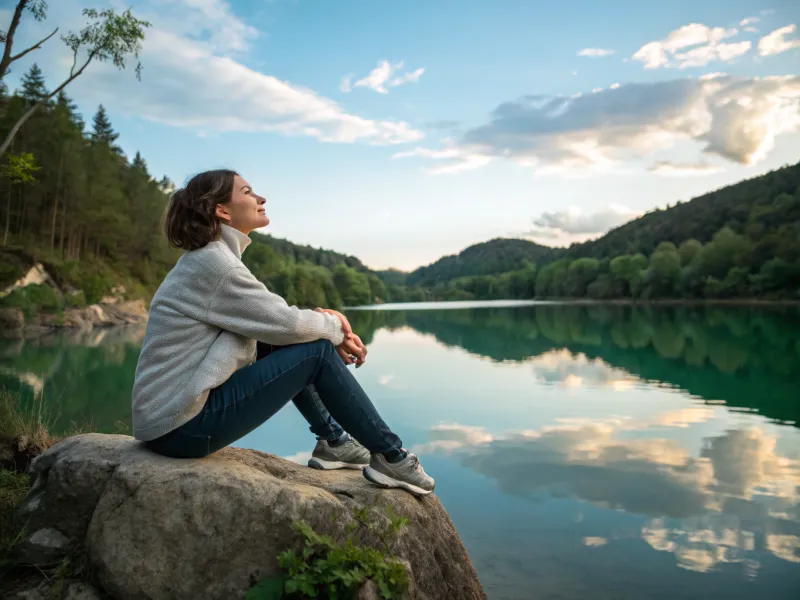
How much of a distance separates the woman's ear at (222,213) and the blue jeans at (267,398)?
71 centimetres

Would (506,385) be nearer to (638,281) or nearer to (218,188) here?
(218,188)

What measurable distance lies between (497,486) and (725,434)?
4.51 metres

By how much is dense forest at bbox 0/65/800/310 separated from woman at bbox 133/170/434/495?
6.29 m

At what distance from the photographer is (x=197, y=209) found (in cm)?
292

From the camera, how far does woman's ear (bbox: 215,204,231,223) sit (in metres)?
3.01

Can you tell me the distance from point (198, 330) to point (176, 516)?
32.4 inches

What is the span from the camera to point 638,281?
7638cm

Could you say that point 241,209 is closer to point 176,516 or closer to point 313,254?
point 176,516

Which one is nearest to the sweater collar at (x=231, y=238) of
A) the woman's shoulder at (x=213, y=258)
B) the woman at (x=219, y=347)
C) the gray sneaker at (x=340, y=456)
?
the woman at (x=219, y=347)

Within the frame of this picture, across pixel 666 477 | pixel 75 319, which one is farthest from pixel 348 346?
pixel 75 319

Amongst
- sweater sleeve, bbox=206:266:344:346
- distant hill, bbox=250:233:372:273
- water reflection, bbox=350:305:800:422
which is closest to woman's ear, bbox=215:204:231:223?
sweater sleeve, bbox=206:266:344:346

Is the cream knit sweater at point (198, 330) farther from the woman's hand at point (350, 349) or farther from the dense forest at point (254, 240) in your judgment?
the dense forest at point (254, 240)

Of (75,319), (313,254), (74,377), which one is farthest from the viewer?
(313,254)

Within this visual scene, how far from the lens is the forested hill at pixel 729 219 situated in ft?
222
